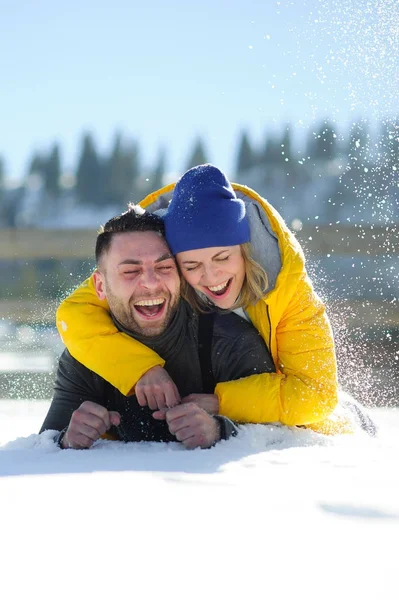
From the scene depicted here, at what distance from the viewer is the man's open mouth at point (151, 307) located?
7.37 feet

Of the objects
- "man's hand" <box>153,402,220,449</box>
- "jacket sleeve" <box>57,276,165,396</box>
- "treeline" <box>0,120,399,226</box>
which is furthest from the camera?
"treeline" <box>0,120,399,226</box>

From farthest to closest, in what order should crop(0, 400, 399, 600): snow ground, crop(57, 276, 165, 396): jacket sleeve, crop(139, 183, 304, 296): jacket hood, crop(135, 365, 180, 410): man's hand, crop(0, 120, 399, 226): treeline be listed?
crop(0, 120, 399, 226): treeline, crop(139, 183, 304, 296): jacket hood, crop(57, 276, 165, 396): jacket sleeve, crop(135, 365, 180, 410): man's hand, crop(0, 400, 399, 600): snow ground

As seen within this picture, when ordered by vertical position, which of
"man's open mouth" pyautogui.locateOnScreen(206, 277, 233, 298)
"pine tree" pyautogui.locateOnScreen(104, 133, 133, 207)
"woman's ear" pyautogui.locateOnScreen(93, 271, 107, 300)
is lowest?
"man's open mouth" pyautogui.locateOnScreen(206, 277, 233, 298)

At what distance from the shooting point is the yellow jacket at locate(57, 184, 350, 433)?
216 cm

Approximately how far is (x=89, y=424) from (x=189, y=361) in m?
0.47

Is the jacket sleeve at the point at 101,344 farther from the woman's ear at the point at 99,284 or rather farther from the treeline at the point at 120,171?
the treeline at the point at 120,171

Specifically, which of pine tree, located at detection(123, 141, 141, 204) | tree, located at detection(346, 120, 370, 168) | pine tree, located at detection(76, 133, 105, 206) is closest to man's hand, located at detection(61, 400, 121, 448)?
tree, located at detection(346, 120, 370, 168)

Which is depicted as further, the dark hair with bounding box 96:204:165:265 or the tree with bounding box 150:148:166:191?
the tree with bounding box 150:148:166:191

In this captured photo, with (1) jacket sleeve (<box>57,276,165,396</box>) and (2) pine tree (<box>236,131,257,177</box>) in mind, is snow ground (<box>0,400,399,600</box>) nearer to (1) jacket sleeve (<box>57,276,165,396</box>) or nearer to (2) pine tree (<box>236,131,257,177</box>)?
(1) jacket sleeve (<box>57,276,165,396</box>)

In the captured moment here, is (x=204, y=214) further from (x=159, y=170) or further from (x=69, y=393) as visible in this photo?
(x=159, y=170)

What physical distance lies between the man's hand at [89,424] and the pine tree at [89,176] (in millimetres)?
39406

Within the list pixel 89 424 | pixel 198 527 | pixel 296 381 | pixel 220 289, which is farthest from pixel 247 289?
pixel 198 527

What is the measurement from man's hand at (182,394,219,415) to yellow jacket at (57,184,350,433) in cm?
2

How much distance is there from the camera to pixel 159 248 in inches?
→ 89.6
